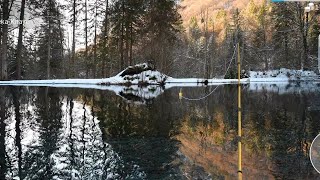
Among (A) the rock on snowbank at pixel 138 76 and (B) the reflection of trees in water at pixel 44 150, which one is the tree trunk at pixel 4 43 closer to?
(A) the rock on snowbank at pixel 138 76

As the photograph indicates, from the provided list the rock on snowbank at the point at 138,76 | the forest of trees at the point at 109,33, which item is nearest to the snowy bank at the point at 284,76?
the forest of trees at the point at 109,33

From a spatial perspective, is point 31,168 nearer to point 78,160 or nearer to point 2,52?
point 78,160

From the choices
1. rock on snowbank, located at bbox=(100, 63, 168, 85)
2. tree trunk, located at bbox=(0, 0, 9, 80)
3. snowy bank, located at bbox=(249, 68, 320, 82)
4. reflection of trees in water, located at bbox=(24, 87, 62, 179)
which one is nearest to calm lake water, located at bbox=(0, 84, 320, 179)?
reflection of trees in water, located at bbox=(24, 87, 62, 179)

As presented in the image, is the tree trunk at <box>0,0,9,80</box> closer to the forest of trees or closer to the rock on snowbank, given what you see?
the forest of trees

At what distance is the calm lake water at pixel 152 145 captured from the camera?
470cm

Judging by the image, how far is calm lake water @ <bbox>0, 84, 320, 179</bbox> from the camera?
15.4 ft

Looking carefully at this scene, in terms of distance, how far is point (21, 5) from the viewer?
1044 inches

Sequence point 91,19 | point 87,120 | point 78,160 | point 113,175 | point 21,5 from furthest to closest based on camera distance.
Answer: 1. point 91,19
2. point 21,5
3. point 87,120
4. point 78,160
5. point 113,175

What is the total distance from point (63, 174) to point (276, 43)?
53609 mm

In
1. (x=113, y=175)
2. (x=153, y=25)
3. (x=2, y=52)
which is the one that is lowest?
(x=113, y=175)

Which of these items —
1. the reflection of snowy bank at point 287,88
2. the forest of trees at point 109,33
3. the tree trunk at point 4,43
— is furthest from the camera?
the forest of trees at point 109,33

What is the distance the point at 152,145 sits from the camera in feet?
21.2

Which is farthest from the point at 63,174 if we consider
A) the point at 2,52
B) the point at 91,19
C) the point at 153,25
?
the point at 91,19

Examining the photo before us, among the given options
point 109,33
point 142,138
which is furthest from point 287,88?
point 109,33
